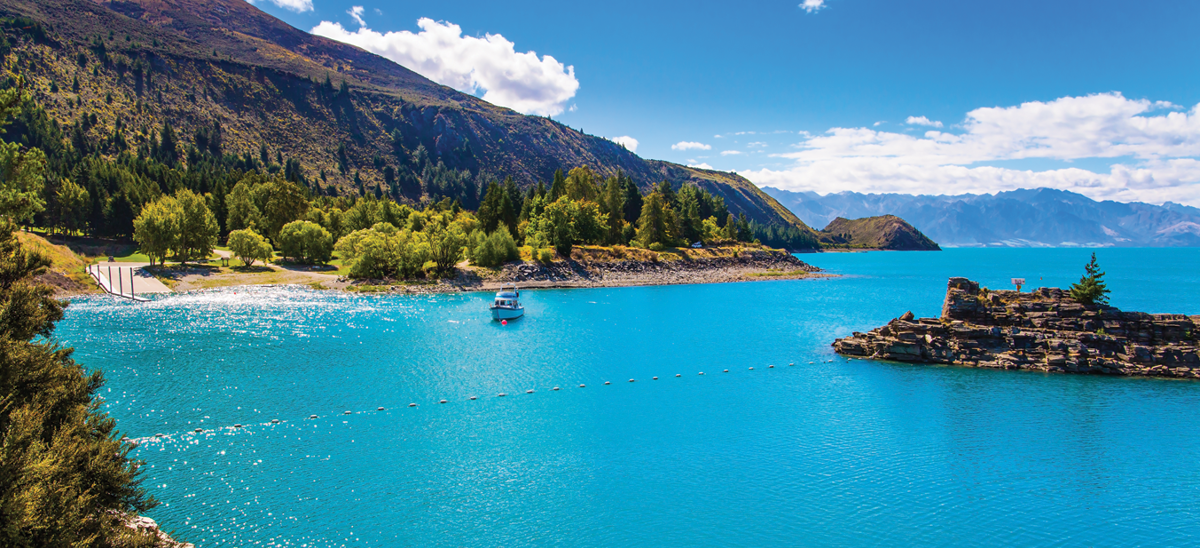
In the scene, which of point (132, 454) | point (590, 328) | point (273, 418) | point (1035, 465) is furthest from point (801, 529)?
point (590, 328)

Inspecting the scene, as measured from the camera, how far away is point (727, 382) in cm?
4250

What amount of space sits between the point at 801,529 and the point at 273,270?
108178 mm

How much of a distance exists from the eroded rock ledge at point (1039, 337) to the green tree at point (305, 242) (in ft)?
335

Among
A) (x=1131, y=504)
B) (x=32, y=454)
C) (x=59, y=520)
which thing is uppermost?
(x=32, y=454)

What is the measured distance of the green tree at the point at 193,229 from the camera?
318 ft

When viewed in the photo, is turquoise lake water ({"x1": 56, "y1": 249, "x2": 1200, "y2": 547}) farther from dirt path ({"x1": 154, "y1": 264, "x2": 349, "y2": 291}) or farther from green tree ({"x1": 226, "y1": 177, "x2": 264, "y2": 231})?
green tree ({"x1": 226, "y1": 177, "x2": 264, "y2": 231})

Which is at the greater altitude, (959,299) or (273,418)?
(959,299)

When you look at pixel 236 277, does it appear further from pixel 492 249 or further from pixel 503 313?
pixel 503 313

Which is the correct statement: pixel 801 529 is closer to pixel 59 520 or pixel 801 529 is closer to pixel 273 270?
pixel 59 520

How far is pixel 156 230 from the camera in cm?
9169

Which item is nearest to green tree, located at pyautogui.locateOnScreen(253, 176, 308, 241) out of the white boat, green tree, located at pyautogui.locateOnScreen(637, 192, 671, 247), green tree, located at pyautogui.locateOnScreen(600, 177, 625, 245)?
green tree, located at pyautogui.locateOnScreen(600, 177, 625, 245)

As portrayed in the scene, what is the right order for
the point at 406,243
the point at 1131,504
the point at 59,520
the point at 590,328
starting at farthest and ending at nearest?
1. the point at 406,243
2. the point at 590,328
3. the point at 1131,504
4. the point at 59,520

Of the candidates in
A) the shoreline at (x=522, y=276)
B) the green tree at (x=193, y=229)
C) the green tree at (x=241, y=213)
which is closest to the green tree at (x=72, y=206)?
the green tree at (x=193, y=229)

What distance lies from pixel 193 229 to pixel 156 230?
7.33 metres
